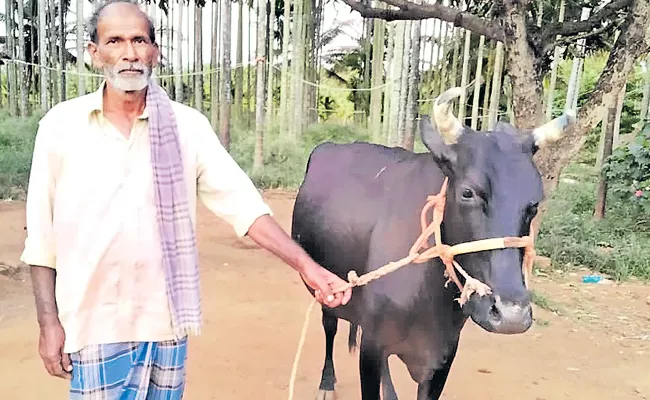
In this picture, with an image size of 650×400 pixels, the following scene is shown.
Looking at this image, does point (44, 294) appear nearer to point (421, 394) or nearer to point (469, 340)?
point (421, 394)

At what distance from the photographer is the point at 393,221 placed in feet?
9.97

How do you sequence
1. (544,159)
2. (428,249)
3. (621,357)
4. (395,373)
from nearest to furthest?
(428,249)
(395,373)
(621,357)
(544,159)

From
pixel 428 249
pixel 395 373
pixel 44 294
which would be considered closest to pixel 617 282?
pixel 395 373

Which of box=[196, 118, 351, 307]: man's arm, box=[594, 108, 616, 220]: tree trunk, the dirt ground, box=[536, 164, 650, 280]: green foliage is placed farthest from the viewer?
box=[594, 108, 616, 220]: tree trunk

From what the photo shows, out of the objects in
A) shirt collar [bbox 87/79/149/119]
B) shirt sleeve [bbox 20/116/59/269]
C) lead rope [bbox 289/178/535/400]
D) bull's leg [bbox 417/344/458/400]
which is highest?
shirt collar [bbox 87/79/149/119]

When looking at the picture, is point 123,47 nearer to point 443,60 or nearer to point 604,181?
point 604,181

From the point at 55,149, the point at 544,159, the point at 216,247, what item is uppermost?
the point at 55,149

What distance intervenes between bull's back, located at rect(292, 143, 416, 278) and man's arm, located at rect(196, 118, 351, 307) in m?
1.03

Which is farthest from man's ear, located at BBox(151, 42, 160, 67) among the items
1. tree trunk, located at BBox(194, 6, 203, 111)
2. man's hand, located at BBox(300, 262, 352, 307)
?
tree trunk, located at BBox(194, 6, 203, 111)

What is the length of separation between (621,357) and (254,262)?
3.98 m

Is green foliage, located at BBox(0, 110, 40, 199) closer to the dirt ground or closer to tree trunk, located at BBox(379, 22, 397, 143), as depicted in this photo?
the dirt ground

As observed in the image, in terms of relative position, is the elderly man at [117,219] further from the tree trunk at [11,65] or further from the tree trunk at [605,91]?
the tree trunk at [11,65]

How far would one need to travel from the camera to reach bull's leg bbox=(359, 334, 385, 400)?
3064 mm

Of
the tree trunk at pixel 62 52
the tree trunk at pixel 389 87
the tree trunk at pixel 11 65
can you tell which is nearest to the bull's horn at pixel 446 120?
the tree trunk at pixel 389 87
